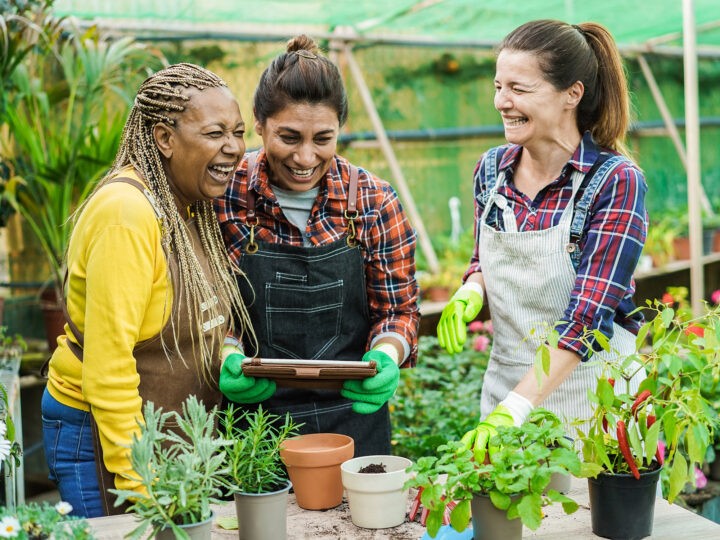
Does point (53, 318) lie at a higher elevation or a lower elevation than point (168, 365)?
lower

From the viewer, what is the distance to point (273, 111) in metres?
2.03

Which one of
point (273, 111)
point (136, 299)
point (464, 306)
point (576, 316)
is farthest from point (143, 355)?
point (576, 316)

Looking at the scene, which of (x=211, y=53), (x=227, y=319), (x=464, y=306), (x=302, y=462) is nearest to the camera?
(x=302, y=462)

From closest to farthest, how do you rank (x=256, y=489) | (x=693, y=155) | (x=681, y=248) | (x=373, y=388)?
→ (x=256, y=489) < (x=373, y=388) < (x=693, y=155) < (x=681, y=248)

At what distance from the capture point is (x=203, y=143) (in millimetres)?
1774

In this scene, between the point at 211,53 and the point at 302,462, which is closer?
the point at 302,462

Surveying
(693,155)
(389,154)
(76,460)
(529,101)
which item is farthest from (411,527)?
(389,154)

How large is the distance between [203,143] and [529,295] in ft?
2.86

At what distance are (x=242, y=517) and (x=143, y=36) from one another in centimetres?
397

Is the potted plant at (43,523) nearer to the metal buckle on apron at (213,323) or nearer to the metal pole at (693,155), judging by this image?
the metal buckle on apron at (213,323)

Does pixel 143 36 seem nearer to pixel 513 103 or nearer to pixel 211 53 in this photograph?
pixel 211 53

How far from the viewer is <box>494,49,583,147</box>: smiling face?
199 cm

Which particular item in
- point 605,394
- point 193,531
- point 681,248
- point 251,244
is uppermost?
point 251,244

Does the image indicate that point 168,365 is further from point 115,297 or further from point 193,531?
point 193,531
